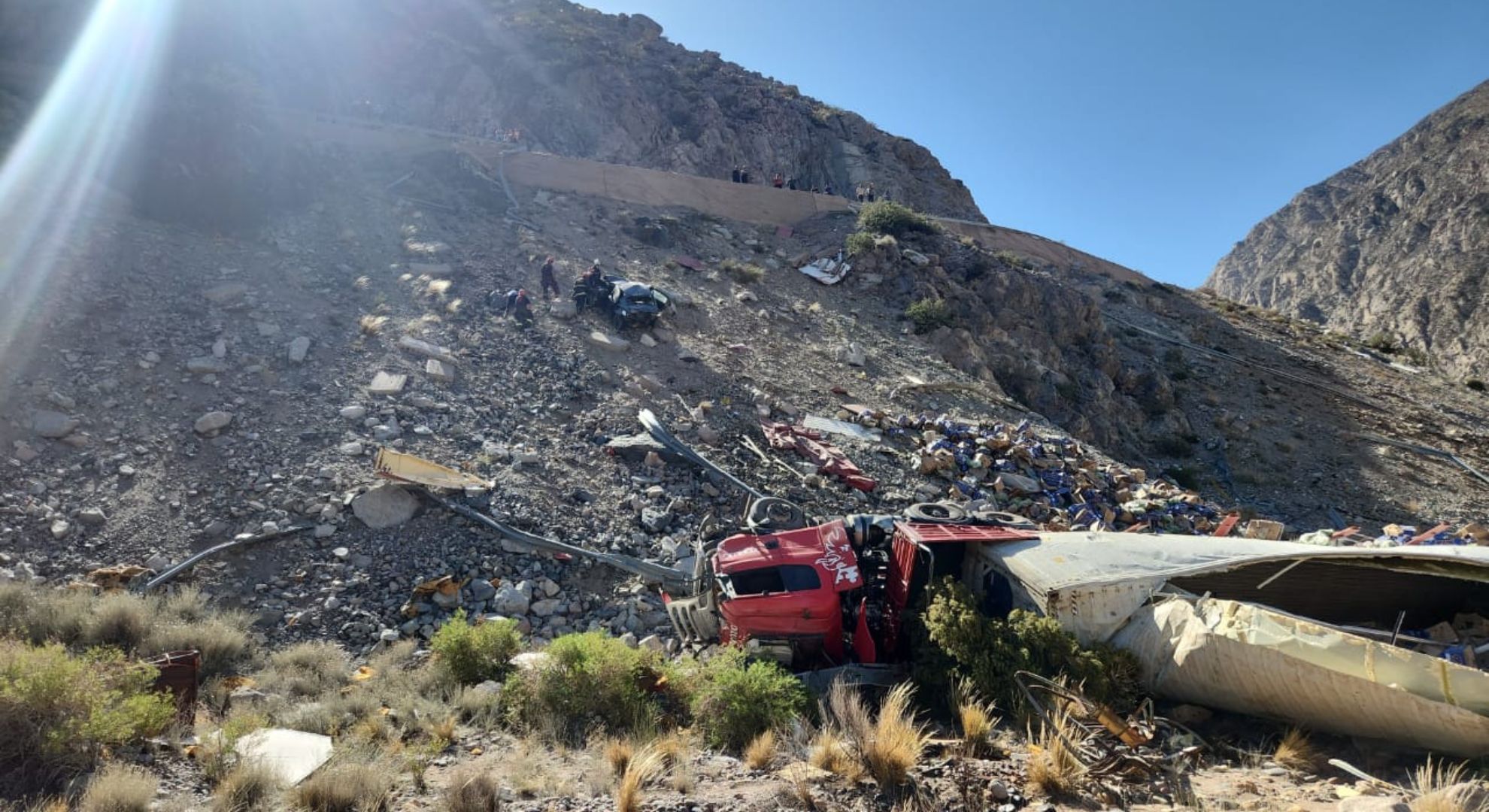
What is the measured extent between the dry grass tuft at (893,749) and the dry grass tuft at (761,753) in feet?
2.41

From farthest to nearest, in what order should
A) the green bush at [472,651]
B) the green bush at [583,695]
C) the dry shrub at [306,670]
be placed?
the green bush at [472,651] < the dry shrub at [306,670] < the green bush at [583,695]

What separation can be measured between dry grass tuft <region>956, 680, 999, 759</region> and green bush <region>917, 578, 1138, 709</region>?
116 millimetres

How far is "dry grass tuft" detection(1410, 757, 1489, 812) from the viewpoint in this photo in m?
3.42

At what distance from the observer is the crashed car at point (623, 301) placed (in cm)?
1534

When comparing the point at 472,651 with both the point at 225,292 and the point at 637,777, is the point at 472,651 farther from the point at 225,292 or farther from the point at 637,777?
the point at 225,292

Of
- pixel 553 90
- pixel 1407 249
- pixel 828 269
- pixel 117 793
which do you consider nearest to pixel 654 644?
pixel 117 793

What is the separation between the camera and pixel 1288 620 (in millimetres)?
4871

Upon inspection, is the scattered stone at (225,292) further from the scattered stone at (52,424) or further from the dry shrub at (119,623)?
the dry shrub at (119,623)

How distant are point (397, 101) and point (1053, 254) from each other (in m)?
34.3

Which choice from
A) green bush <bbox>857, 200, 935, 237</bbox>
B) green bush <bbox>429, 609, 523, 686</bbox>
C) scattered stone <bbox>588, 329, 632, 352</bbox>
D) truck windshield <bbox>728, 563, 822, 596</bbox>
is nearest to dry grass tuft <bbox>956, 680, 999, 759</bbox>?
truck windshield <bbox>728, 563, 822, 596</bbox>

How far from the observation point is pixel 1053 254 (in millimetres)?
35125

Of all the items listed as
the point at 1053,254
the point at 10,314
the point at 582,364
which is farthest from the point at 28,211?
the point at 1053,254

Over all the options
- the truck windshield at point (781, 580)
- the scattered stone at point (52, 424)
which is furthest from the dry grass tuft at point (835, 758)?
the scattered stone at point (52, 424)

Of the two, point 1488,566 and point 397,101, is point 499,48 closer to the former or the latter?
point 397,101
